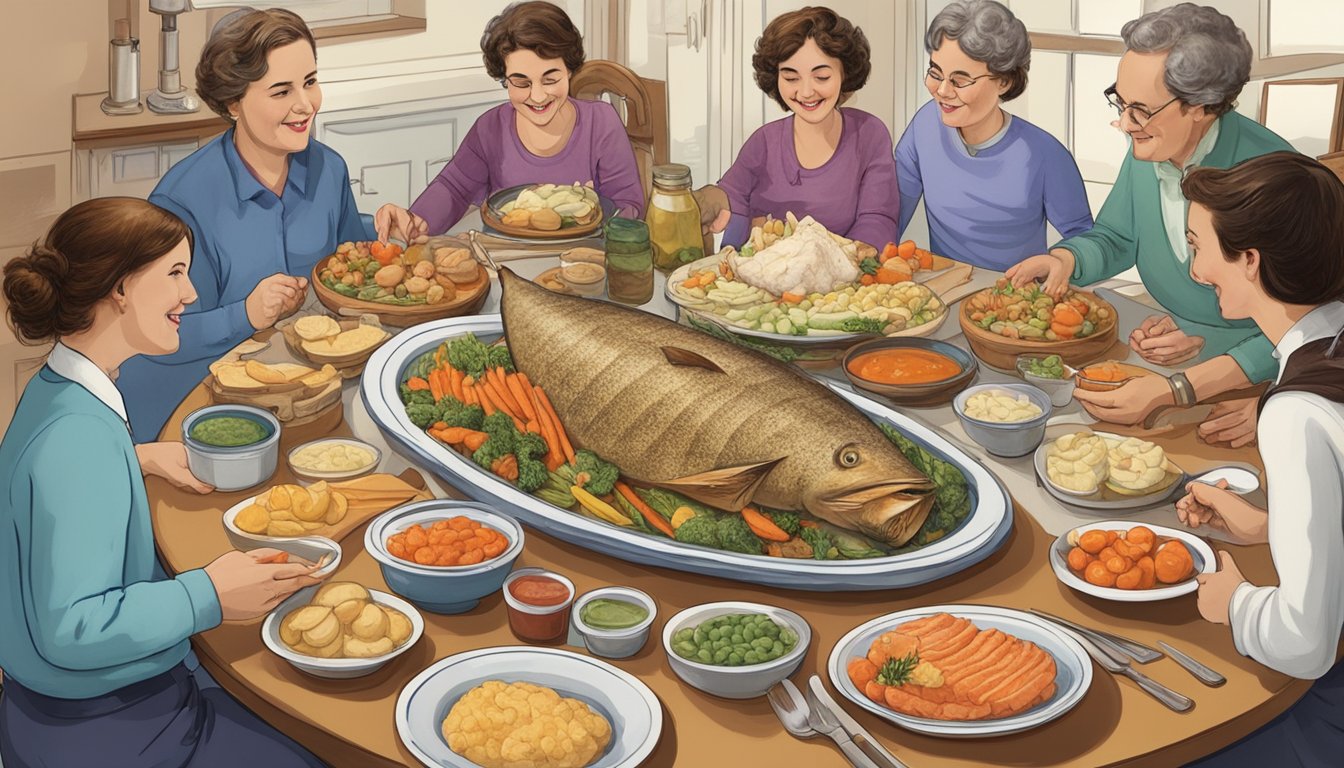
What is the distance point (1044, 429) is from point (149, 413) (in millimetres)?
2586

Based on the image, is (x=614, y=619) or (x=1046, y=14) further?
(x=1046, y=14)

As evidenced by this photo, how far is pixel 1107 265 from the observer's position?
4031mm

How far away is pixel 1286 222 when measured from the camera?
2363 millimetres

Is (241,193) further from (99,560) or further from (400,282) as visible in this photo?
(99,560)

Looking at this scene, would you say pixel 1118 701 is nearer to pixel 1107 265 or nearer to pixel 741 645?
pixel 741 645

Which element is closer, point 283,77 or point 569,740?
point 569,740

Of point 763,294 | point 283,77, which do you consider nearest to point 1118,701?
point 763,294

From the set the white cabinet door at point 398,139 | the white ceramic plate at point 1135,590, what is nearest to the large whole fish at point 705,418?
the white ceramic plate at point 1135,590

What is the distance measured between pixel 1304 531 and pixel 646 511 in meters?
1.21

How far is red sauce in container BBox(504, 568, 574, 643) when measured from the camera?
7.83 ft

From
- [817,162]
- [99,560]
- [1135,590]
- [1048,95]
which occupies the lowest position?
[1135,590]

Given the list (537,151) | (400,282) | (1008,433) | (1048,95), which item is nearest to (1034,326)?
(1008,433)

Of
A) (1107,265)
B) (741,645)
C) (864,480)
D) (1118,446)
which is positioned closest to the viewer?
(741,645)

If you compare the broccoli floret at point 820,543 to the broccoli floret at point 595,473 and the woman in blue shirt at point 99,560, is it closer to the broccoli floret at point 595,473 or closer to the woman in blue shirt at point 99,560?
the broccoli floret at point 595,473
